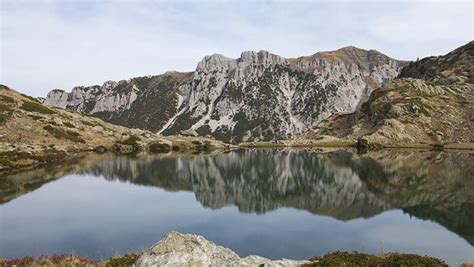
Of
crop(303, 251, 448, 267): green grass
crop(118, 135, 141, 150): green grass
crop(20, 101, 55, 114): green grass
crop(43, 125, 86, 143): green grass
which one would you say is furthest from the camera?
crop(118, 135, 141, 150): green grass

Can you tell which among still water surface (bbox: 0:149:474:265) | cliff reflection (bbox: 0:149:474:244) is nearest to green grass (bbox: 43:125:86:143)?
cliff reflection (bbox: 0:149:474:244)

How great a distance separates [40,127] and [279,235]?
451 feet

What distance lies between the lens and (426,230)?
44.3 metres

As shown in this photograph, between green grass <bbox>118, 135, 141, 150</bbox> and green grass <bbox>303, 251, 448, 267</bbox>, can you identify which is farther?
green grass <bbox>118, 135, 141, 150</bbox>

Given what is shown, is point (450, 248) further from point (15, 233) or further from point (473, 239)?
point (15, 233)

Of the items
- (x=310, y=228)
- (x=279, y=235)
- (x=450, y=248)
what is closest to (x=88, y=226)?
(x=279, y=235)

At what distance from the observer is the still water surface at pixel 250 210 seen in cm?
3878

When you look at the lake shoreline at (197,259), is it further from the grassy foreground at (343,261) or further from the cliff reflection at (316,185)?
the cliff reflection at (316,185)

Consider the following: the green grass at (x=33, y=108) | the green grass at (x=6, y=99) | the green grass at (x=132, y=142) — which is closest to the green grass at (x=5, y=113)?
the green grass at (x=6, y=99)

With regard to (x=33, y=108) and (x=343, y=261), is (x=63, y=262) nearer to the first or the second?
(x=343, y=261)

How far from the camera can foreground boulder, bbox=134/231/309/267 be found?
62.7 feet

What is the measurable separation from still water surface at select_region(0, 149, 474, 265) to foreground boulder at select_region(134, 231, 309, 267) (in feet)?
48.1

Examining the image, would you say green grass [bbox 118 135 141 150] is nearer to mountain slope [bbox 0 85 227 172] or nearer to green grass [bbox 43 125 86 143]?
mountain slope [bbox 0 85 227 172]

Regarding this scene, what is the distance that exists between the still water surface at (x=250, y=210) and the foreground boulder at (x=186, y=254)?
1465 centimetres
